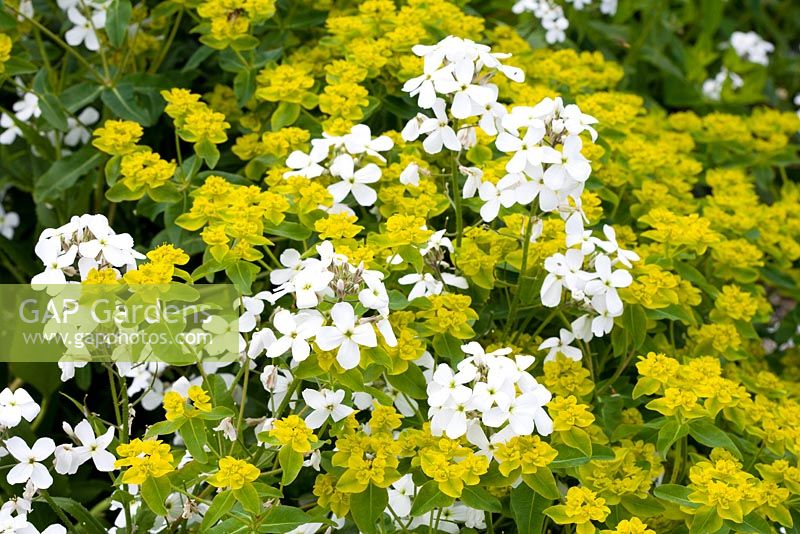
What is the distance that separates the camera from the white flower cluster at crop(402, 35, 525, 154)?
166cm

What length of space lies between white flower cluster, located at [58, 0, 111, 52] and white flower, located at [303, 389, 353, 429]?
1.21 metres

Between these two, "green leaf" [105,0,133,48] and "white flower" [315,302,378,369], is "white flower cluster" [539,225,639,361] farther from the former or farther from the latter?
"green leaf" [105,0,133,48]

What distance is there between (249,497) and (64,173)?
113 centimetres

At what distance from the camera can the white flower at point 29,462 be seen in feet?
4.99

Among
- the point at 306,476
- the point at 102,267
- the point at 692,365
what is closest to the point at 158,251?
the point at 102,267

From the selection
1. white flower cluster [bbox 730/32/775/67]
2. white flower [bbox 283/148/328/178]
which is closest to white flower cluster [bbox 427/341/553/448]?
white flower [bbox 283/148/328/178]

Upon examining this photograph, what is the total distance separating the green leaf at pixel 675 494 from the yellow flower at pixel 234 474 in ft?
2.12

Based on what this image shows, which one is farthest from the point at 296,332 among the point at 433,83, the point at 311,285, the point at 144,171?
the point at 144,171

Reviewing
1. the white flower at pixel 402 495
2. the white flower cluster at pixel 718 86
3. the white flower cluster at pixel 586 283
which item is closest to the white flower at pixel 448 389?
the white flower at pixel 402 495

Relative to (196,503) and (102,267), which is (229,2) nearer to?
(102,267)

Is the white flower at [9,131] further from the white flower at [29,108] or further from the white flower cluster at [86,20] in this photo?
the white flower cluster at [86,20]

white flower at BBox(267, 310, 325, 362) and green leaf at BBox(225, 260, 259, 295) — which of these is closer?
white flower at BBox(267, 310, 325, 362)

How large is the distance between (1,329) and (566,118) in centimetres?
151

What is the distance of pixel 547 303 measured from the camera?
1.76 metres
